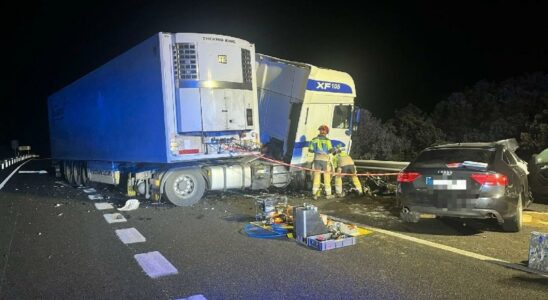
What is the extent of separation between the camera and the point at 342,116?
1190 cm

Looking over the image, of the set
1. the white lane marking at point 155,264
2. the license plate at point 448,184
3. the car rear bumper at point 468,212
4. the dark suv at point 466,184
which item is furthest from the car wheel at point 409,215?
the white lane marking at point 155,264

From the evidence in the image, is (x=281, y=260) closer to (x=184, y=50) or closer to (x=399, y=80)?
(x=184, y=50)

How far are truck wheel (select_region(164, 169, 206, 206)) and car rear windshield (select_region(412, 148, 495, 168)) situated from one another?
4.85 m

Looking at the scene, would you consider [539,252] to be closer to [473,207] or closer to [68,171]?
[473,207]

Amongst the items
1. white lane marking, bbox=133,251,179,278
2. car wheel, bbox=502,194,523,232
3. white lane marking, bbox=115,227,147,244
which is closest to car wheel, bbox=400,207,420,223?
car wheel, bbox=502,194,523,232

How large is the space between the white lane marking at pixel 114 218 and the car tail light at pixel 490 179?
581 centimetres

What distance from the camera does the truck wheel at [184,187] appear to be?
984 centimetres

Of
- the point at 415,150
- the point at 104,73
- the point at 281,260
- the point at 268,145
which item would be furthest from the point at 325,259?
the point at 415,150

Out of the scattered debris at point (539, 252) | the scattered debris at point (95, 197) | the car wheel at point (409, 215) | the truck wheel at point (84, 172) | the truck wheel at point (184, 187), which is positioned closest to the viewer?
the scattered debris at point (539, 252)

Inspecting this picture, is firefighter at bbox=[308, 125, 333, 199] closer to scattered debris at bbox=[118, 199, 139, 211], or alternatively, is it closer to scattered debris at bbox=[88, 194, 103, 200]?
scattered debris at bbox=[118, 199, 139, 211]

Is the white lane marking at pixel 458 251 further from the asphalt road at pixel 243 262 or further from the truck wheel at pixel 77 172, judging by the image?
the truck wheel at pixel 77 172

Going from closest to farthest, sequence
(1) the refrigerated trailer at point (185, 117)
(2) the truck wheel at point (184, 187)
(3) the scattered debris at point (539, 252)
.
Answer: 1. (3) the scattered debris at point (539, 252)
2. (1) the refrigerated trailer at point (185, 117)
3. (2) the truck wheel at point (184, 187)

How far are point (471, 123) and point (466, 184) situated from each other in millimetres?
15484

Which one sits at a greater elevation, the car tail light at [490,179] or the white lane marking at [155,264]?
the car tail light at [490,179]
